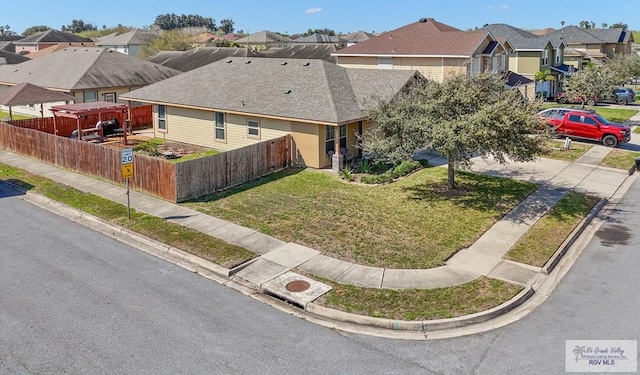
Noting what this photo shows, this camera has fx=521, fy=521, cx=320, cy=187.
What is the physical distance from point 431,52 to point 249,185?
2159 centimetres

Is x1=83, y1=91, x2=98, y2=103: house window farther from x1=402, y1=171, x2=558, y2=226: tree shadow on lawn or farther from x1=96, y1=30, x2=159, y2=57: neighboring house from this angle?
x1=96, y1=30, x2=159, y2=57: neighboring house

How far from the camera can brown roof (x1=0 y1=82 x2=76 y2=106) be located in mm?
30266

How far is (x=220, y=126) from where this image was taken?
90.5 feet

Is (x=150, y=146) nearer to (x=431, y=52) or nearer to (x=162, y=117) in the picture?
(x=162, y=117)

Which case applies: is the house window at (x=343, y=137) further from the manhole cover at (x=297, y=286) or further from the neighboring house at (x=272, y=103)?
the manhole cover at (x=297, y=286)

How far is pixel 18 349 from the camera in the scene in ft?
33.2

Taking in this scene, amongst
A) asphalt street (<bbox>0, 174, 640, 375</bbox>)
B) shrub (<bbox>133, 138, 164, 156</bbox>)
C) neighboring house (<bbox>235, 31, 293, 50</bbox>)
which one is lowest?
asphalt street (<bbox>0, 174, 640, 375</bbox>)

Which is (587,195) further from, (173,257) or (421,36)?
(421,36)

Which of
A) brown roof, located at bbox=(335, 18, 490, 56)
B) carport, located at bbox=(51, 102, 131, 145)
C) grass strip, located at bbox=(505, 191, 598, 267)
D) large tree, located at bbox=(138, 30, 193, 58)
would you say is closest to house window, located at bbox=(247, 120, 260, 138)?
carport, located at bbox=(51, 102, 131, 145)

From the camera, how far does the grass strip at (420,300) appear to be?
11617mm

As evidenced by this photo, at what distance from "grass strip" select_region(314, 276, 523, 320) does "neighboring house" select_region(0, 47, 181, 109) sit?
3176cm

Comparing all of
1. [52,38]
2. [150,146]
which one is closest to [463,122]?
[150,146]

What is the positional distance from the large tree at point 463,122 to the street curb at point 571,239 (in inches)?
111

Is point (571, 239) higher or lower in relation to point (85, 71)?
lower
